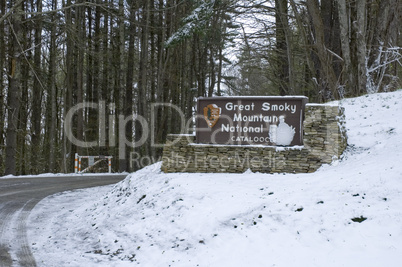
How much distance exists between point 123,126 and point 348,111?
1261cm

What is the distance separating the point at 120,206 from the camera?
30.3 ft

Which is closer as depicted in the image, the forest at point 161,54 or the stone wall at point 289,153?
the stone wall at point 289,153

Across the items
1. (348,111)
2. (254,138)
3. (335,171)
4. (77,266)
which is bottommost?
(77,266)

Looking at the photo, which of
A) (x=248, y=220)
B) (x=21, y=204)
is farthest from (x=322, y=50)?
(x=21, y=204)

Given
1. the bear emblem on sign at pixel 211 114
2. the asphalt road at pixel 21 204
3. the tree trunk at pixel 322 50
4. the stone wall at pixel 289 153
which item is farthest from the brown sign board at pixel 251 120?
the tree trunk at pixel 322 50

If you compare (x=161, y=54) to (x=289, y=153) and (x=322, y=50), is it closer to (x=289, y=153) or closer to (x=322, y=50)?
(x=322, y=50)

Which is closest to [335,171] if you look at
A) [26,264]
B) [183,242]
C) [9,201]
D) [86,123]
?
[183,242]

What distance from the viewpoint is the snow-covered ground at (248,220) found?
569cm

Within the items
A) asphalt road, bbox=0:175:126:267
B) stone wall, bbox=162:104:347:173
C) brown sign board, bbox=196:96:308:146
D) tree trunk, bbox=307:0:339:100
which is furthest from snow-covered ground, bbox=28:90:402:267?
tree trunk, bbox=307:0:339:100

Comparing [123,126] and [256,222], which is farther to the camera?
[123,126]

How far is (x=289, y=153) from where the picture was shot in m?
9.32

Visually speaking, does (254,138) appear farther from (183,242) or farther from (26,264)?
(26,264)

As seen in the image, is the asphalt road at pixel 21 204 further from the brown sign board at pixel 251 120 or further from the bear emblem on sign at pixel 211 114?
the bear emblem on sign at pixel 211 114

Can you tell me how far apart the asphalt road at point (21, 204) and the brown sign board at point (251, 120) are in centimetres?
497
